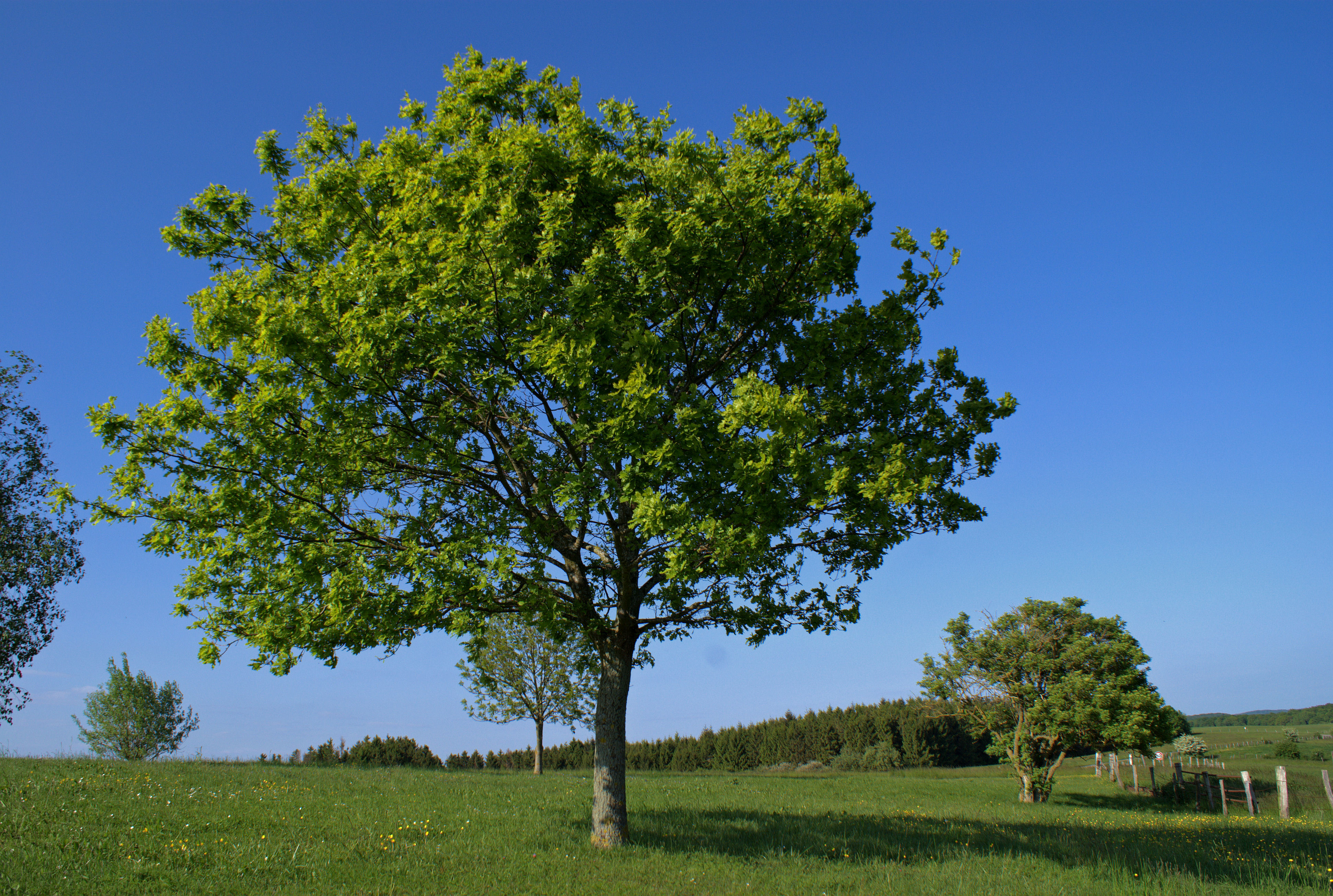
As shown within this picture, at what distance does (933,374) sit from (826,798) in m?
Result: 18.8

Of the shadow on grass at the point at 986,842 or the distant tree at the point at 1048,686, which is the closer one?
the shadow on grass at the point at 986,842

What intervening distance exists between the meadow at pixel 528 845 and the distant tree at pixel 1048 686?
35.1ft

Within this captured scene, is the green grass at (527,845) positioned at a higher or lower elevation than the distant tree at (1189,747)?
higher

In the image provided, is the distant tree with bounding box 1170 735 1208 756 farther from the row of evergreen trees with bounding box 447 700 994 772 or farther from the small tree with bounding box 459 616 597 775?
the small tree with bounding box 459 616 597 775

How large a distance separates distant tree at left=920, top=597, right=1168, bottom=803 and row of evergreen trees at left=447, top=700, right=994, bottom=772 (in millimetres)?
30312

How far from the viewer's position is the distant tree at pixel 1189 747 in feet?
191

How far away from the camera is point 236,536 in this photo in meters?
11.3

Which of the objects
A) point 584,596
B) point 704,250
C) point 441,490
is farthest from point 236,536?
point 704,250

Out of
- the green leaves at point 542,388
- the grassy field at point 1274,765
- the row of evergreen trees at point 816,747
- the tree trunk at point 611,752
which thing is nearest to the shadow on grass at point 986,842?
the tree trunk at point 611,752

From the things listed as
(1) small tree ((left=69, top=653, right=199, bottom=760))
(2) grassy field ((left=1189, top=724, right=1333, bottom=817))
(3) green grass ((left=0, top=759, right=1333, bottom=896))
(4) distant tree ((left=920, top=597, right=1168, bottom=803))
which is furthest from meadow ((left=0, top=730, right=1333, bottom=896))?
(1) small tree ((left=69, top=653, right=199, bottom=760))

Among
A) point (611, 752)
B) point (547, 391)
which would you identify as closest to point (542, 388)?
point (547, 391)

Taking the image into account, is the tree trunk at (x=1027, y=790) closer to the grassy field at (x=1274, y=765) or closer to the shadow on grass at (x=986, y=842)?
the grassy field at (x=1274, y=765)

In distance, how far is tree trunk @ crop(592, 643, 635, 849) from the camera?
491 inches

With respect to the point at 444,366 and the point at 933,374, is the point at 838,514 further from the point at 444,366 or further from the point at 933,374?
the point at 444,366
